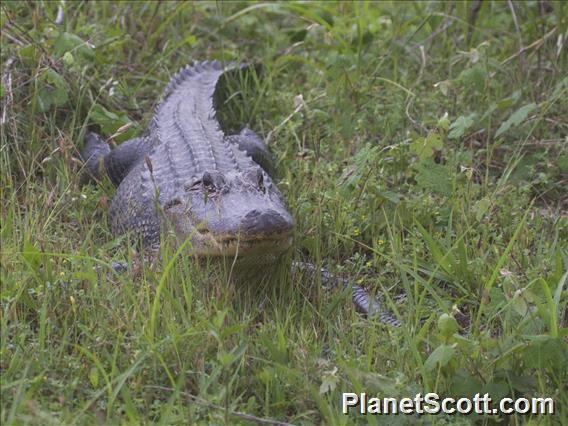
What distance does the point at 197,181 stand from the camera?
436cm

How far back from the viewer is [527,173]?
16.3 ft

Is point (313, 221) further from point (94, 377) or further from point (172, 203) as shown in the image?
point (94, 377)

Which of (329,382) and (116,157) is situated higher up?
(329,382)

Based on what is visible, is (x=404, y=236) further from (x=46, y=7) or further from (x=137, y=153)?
(x=46, y=7)

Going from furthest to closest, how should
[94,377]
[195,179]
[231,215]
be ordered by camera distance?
1. [195,179]
2. [231,215]
3. [94,377]

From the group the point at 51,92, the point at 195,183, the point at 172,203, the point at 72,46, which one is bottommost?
the point at 172,203

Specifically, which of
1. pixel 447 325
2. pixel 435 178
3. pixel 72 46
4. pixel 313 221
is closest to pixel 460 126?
pixel 435 178

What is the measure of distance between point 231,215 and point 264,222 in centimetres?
19

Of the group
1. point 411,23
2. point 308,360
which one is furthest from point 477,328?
point 411,23

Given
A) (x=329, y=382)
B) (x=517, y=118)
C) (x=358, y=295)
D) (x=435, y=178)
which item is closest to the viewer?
(x=329, y=382)

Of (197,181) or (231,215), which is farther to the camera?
(197,181)

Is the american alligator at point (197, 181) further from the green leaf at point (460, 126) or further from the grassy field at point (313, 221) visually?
the green leaf at point (460, 126)

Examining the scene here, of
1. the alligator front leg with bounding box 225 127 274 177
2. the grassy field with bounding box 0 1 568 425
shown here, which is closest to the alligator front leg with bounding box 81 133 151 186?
the grassy field with bounding box 0 1 568 425

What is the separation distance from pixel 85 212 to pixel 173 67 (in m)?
1.81
